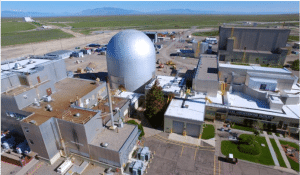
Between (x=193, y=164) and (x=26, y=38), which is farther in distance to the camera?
(x=26, y=38)

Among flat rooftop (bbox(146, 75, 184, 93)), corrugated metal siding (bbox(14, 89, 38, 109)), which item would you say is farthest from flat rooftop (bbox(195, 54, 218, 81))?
corrugated metal siding (bbox(14, 89, 38, 109))

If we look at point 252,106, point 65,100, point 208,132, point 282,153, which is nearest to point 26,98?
point 65,100

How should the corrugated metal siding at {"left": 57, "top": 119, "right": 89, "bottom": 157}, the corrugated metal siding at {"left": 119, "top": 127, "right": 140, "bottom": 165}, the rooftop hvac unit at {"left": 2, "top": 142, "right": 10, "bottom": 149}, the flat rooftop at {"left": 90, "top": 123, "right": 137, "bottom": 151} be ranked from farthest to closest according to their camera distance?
the rooftop hvac unit at {"left": 2, "top": 142, "right": 10, "bottom": 149} → the flat rooftop at {"left": 90, "top": 123, "right": 137, "bottom": 151} → the corrugated metal siding at {"left": 57, "top": 119, "right": 89, "bottom": 157} → the corrugated metal siding at {"left": 119, "top": 127, "right": 140, "bottom": 165}

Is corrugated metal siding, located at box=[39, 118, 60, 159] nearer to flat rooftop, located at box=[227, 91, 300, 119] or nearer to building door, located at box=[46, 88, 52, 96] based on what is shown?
building door, located at box=[46, 88, 52, 96]

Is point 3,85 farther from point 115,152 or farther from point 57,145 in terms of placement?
point 115,152

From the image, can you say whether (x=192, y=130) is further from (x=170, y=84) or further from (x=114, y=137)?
(x=114, y=137)
